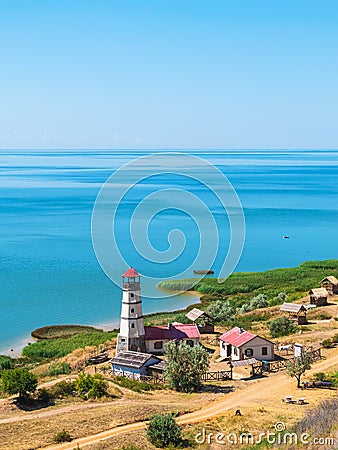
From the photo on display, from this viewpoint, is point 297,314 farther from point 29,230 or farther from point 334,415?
point 29,230

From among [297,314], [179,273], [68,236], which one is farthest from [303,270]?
[68,236]

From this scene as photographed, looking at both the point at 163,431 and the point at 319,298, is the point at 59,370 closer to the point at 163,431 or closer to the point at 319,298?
the point at 163,431

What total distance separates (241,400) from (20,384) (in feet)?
31.4

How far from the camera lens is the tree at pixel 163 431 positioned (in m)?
20.5

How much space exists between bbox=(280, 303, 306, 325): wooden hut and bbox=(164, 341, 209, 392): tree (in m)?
13.7

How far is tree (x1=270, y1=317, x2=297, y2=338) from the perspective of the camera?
38162mm

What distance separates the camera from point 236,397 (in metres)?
26.4

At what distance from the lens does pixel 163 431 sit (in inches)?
814

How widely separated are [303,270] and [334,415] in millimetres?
48170

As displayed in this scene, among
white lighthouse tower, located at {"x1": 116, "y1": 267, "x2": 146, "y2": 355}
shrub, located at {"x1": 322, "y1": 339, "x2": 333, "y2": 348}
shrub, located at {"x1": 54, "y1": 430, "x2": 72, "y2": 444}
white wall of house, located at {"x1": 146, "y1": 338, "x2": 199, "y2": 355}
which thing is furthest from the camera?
shrub, located at {"x1": 322, "y1": 339, "x2": 333, "y2": 348}

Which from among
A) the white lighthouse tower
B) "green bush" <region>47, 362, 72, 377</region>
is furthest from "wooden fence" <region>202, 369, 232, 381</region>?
"green bush" <region>47, 362, 72, 377</region>

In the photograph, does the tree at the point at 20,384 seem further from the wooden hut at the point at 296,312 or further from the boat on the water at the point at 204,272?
the boat on the water at the point at 204,272

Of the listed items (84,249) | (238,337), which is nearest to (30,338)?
(238,337)

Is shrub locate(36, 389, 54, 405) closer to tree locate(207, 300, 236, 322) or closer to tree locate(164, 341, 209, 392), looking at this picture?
tree locate(164, 341, 209, 392)
